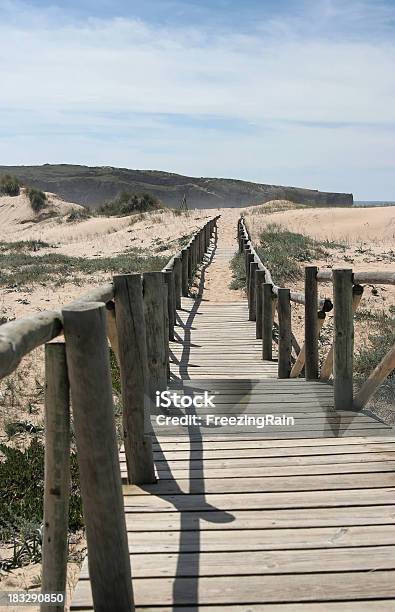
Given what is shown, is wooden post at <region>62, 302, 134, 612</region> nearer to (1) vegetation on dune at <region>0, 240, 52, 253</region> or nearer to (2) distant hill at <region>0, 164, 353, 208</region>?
(1) vegetation on dune at <region>0, 240, 52, 253</region>

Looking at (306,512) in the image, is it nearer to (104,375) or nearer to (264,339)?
(104,375)

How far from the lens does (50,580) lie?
2.23 m

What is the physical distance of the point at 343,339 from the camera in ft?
15.5

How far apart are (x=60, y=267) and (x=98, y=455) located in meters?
17.3

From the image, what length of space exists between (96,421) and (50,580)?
608 mm

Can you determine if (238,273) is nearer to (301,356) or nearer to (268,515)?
(301,356)

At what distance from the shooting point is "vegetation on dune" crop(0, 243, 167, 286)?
16625mm

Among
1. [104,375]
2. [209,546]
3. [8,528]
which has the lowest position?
[8,528]

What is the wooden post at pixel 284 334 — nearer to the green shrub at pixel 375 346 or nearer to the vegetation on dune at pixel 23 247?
the green shrub at pixel 375 346

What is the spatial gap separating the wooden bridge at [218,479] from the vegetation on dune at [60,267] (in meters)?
11.5

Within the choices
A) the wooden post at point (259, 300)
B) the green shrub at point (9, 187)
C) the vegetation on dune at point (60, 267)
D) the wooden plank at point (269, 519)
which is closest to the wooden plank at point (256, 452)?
the wooden plank at point (269, 519)

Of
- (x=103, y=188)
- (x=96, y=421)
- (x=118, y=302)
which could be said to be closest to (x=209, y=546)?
(x=96, y=421)

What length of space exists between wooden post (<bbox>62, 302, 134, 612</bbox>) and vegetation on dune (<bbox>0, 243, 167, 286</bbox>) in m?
13.6

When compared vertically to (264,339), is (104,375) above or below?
above
